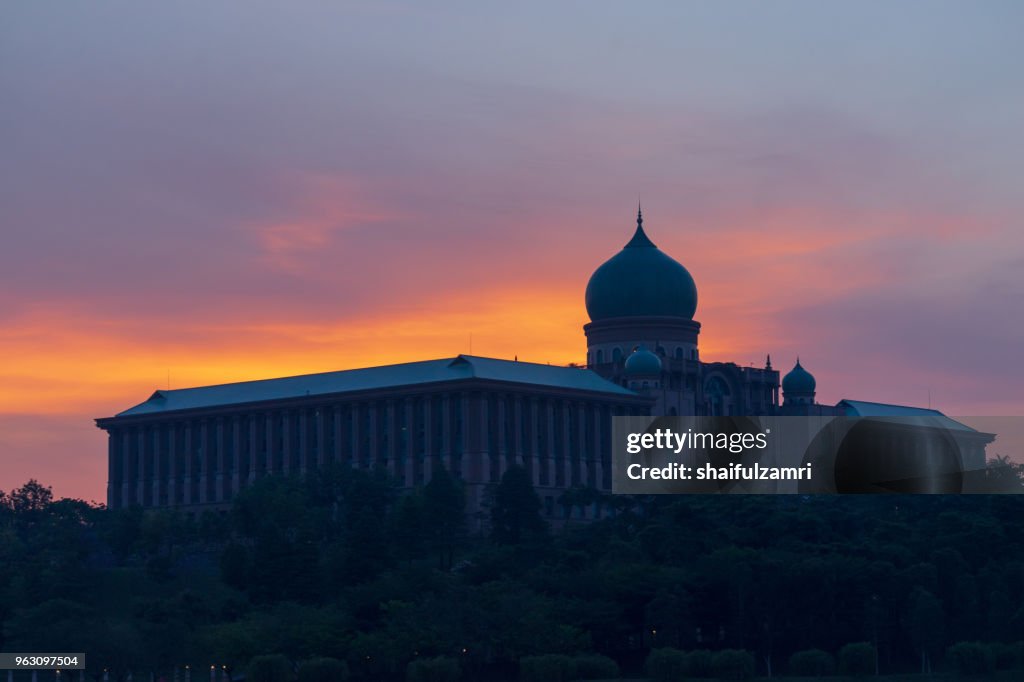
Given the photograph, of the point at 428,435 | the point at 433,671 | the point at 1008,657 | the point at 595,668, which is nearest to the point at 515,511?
the point at 428,435

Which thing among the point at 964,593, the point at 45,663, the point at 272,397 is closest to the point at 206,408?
the point at 272,397

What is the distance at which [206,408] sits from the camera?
18350 cm

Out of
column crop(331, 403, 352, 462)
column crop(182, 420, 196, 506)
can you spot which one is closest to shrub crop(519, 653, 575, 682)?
column crop(331, 403, 352, 462)

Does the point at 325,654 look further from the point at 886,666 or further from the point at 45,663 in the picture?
the point at 886,666

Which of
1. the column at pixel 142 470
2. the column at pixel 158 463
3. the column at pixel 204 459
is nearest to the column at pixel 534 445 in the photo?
the column at pixel 204 459

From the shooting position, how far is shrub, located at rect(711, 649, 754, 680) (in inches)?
4242

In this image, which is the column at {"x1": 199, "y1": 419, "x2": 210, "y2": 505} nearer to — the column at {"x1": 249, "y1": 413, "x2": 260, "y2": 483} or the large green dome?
the column at {"x1": 249, "y1": 413, "x2": 260, "y2": 483}

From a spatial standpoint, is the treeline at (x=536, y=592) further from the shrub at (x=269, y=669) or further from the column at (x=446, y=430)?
the column at (x=446, y=430)

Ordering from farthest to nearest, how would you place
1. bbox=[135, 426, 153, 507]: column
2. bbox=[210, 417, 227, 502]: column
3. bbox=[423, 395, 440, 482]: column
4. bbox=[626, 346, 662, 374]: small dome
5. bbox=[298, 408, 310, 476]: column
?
bbox=[135, 426, 153, 507]: column
bbox=[210, 417, 227, 502]: column
bbox=[626, 346, 662, 374]: small dome
bbox=[298, 408, 310, 476]: column
bbox=[423, 395, 440, 482]: column

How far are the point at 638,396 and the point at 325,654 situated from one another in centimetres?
6812

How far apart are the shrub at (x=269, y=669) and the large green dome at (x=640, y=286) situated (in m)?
78.9

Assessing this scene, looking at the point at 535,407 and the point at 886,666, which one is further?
the point at 535,407

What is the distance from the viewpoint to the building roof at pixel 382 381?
170000 millimetres

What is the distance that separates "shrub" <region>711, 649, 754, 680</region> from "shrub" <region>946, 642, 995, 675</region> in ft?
34.6
